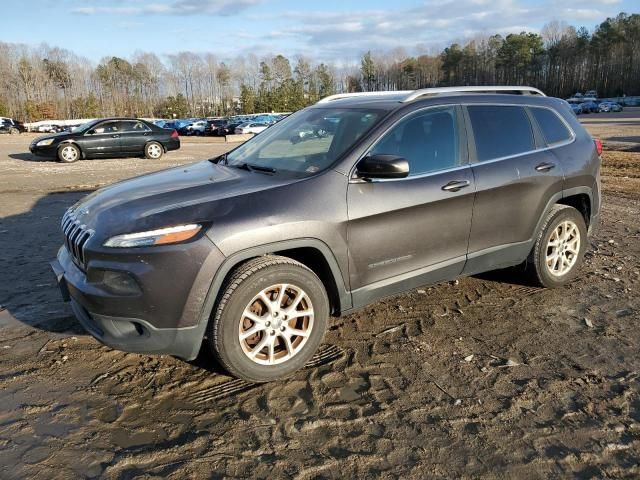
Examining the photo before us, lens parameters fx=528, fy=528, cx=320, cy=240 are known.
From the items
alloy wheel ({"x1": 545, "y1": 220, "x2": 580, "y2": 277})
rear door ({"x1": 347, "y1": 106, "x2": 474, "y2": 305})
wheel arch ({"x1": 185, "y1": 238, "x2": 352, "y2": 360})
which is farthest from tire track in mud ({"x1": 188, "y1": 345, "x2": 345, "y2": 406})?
alloy wheel ({"x1": 545, "y1": 220, "x2": 580, "y2": 277})

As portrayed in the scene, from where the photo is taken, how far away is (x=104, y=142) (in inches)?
670

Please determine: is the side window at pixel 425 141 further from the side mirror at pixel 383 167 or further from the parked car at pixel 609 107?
the parked car at pixel 609 107

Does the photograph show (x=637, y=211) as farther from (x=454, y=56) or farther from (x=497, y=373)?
(x=454, y=56)

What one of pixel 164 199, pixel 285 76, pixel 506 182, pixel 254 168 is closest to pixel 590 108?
pixel 285 76

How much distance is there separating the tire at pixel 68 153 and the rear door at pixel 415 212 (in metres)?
15.3

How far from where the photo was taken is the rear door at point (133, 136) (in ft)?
56.4

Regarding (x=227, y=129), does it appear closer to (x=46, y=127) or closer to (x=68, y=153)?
(x=46, y=127)

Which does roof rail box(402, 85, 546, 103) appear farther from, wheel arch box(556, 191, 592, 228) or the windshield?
wheel arch box(556, 191, 592, 228)

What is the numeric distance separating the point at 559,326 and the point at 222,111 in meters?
100

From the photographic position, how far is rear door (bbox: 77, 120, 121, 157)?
16844 millimetres

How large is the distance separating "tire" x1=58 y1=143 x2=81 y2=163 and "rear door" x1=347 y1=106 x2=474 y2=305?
50.1ft

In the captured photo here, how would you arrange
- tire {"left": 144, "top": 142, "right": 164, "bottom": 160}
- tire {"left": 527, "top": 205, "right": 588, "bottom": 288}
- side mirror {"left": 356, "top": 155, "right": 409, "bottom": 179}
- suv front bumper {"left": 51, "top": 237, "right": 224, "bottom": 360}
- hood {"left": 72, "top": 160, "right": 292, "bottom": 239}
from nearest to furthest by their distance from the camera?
suv front bumper {"left": 51, "top": 237, "right": 224, "bottom": 360}, hood {"left": 72, "top": 160, "right": 292, "bottom": 239}, side mirror {"left": 356, "top": 155, "right": 409, "bottom": 179}, tire {"left": 527, "top": 205, "right": 588, "bottom": 288}, tire {"left": 144, "top": 142, "right": 164, "bottom": 160}

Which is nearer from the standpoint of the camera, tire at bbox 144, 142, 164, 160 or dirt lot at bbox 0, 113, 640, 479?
dirt lot at bbox 0, 113, 640, 479

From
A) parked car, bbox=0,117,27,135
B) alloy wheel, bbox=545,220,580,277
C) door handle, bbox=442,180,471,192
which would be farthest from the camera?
parked car, bbox=0,117,27,135
